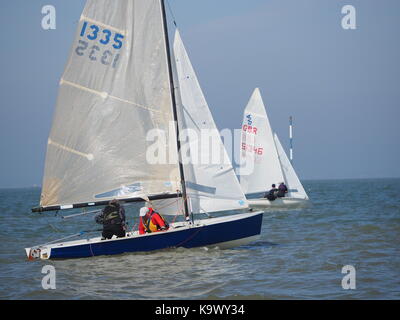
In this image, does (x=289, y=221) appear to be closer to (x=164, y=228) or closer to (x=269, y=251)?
(x=269, y=251)

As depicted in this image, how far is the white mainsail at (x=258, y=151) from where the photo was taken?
30.0 metres

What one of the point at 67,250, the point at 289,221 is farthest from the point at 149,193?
the point at 289,221

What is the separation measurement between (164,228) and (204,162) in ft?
6.55

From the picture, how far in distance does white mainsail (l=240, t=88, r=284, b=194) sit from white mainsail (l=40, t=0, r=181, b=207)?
16067 mm

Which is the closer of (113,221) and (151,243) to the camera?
(151,243)

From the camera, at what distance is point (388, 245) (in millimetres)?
15703

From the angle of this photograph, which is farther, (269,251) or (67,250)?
(269,251)

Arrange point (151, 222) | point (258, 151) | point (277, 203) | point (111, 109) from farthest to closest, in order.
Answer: point (258, 151), point (277, 203), point (111, 109), point (151, 222)

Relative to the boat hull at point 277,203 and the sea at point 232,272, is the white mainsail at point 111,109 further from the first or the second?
the boat hull at point 277,203

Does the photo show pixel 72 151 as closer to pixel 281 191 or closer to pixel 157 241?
pixel 157 241

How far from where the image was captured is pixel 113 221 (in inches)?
534

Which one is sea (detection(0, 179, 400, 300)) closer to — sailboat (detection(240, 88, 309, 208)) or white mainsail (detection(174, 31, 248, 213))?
white mainsail (detection(174, 31, 248, 213))

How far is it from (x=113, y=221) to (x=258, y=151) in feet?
58.1

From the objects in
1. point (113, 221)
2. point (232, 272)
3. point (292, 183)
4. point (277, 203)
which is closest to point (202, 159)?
point (113, 221)
